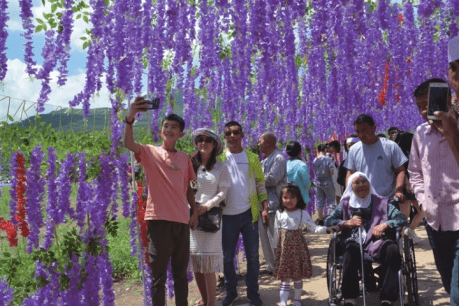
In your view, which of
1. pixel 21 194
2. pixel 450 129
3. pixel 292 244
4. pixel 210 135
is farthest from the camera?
pixel 292 244

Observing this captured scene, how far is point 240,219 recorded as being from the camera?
14.5 feet

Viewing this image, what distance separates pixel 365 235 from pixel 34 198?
9.44ft

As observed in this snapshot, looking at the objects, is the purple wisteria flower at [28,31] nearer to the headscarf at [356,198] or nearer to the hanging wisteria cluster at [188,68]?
the hanging wisteria cluster at [188,68]

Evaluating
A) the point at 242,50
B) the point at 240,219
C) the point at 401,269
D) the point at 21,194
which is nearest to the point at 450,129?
the point at 401,269

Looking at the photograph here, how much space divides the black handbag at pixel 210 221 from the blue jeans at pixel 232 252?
0.31 m

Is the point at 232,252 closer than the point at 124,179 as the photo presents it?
No

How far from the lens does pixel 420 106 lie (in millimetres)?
3078

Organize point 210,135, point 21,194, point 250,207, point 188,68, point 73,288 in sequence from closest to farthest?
point 73,288, point 21,194, point 210,135, point 250,207, point 188,68

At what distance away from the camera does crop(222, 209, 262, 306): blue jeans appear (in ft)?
14.4

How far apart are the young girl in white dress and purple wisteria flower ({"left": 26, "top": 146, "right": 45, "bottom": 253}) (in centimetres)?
222

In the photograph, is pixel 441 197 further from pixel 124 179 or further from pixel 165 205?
pixel 124 179

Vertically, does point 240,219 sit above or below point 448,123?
below

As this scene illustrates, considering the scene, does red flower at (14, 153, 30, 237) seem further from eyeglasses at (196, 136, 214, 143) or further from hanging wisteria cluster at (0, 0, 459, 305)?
eyeglasses at (196, 136, 214, 143)

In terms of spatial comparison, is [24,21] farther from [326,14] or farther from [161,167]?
[326,14]
